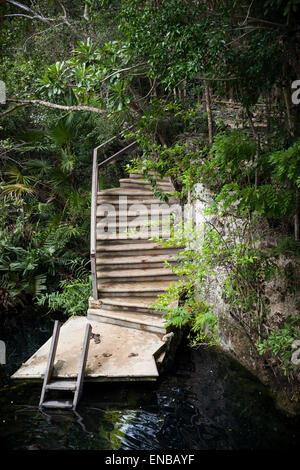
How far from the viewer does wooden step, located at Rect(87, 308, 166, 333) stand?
16.9ft

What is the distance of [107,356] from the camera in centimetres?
461

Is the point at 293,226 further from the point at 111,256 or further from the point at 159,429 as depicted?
the point at 111,256

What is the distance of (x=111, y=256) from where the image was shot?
6.49m

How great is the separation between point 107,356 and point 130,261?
206 cm

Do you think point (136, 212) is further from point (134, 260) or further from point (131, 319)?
point (131, 319)

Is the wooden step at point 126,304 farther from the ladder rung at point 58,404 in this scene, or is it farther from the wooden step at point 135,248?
the ladder rung at point 58,404

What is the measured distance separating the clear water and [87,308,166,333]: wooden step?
2.33 ft

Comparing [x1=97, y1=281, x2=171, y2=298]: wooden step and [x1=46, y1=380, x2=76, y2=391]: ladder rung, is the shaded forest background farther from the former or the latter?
[x1=46, y1=380, x2=76, y2=391]: ladder rung

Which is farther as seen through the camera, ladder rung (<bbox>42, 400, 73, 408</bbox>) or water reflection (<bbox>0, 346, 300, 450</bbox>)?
ladder rung (<bbox>42, 400, 73, 408</bbox>)

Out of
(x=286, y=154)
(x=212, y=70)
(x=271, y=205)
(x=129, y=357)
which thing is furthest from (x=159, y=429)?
(x=212, y=70)

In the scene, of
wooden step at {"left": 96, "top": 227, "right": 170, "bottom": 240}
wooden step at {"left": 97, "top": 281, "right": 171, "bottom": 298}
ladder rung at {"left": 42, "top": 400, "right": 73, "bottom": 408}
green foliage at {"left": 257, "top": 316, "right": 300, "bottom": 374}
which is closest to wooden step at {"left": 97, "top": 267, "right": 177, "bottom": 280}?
wooden step at {"left": 97, "top": 281, "right": 171, "bottom": 298}

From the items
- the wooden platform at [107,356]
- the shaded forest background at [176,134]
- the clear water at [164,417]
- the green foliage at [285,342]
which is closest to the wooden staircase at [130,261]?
the wooden platform at [107,356]

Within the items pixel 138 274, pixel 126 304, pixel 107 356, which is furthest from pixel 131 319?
pixel 138 274

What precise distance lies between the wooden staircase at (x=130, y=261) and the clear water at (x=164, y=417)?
1084mm
